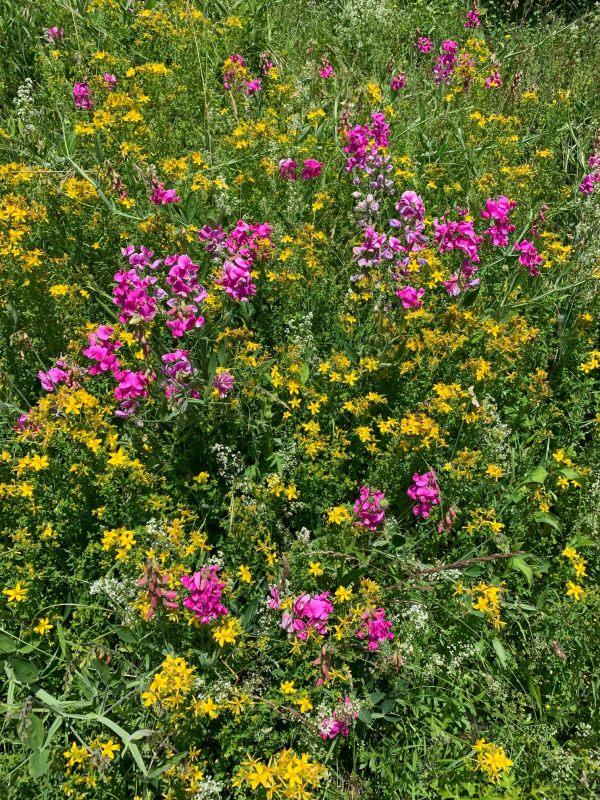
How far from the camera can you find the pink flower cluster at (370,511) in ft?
7.97

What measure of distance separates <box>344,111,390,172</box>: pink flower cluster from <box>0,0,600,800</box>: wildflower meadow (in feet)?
0.06

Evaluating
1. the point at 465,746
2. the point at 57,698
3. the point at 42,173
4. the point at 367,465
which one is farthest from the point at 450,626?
the point at 42,173

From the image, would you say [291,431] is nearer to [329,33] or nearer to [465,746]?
[465,746]

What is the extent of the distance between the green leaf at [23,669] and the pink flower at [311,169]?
2.83 m

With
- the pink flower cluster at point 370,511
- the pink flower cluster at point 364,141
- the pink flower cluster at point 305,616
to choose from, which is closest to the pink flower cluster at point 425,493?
the pink flower cluster at point 370,511

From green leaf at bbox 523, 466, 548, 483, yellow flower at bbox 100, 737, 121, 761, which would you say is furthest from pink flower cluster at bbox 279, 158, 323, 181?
yellow flower at bbox 100, 737, 121, 761

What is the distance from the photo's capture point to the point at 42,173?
3.19m

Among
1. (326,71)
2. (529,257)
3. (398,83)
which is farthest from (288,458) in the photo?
(326,71)

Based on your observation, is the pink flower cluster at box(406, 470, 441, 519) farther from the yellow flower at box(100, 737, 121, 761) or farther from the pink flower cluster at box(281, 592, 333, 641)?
the yellow flower at box(100, 737, 121, 761)

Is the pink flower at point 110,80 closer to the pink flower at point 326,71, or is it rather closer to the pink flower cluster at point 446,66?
→ the pink flower at point 326,71

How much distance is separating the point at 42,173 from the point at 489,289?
2442mm

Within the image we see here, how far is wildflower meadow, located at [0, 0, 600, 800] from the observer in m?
2.10

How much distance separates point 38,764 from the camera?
1831 millimetres

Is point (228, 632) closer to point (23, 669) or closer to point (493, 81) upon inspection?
point (23, 669)
